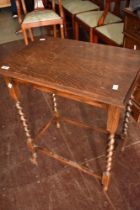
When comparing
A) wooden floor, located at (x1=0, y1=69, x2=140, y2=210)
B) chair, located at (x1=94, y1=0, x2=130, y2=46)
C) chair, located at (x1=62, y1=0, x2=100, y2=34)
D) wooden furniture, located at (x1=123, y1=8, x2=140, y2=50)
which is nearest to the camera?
wooden floor, located at (x1=0, y1=69, x2=140, y2=210)

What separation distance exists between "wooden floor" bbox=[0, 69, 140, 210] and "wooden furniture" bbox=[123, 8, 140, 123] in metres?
0.18

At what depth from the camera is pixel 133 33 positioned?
1.48 metres

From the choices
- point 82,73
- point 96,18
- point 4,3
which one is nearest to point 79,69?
point 82,73

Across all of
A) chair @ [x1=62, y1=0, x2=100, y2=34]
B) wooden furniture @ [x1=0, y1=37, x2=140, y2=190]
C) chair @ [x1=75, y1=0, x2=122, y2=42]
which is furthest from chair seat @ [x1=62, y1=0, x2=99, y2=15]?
wooden furniture @ [x1=0, y1=37, x2=140, y2=190]

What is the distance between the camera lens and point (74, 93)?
0.81m

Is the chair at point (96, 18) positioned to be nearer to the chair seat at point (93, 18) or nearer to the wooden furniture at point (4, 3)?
the chair seat at point (93, 18)

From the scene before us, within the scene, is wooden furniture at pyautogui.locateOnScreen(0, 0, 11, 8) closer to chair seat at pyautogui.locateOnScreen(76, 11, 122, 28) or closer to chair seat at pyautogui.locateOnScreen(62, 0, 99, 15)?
chair seat at pyautogui.locateOnScreen(62, 0, 99, 15)

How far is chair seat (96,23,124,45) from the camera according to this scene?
Answer: 185 cm

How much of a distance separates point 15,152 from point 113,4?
2107mm

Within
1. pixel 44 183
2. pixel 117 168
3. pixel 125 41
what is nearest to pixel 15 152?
pixel 44 183

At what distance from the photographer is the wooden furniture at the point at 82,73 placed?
2.62 ft

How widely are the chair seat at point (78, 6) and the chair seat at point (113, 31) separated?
64 cm

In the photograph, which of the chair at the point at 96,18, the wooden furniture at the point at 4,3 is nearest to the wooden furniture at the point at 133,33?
the chair at the point at 96,18

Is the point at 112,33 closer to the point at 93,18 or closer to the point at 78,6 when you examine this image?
the point at 93,18
